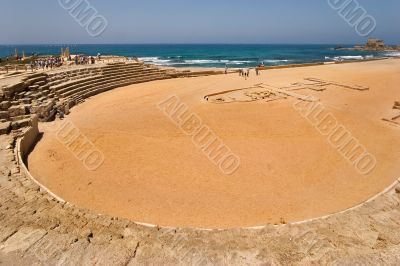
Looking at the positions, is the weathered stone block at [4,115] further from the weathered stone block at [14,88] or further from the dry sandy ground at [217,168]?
the dry sandy ground at [217,168]

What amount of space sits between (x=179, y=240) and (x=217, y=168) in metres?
4.58

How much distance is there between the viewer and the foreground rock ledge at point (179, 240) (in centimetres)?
467

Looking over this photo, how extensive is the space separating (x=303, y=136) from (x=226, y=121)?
3.64m

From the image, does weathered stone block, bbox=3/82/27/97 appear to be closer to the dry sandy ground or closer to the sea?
the dry sandy ground

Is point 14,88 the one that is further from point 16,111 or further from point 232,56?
point 232,56

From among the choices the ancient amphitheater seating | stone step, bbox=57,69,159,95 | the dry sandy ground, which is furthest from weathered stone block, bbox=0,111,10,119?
stone step, bbox=57,69,159,95

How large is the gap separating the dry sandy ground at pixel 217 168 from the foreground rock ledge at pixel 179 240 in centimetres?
132

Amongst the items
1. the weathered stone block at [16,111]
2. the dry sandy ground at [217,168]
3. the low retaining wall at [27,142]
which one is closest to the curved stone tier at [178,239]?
the dry sandy ground at [217,168]

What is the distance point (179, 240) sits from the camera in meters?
5.43

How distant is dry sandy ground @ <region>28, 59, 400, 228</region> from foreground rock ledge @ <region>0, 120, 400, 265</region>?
1.32m

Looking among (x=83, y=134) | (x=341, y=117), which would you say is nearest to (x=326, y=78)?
(x=341, y=117)

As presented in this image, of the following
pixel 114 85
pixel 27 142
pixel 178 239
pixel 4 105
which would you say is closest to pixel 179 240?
pixel 178 239

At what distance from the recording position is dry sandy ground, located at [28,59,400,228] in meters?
7.71

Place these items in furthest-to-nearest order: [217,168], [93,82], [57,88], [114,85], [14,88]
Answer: [114,85] < [93,82] < [57,88] < [14,88] < [217,168]
